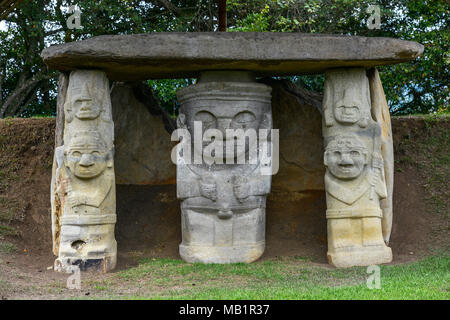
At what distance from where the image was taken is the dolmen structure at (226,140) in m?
6.15

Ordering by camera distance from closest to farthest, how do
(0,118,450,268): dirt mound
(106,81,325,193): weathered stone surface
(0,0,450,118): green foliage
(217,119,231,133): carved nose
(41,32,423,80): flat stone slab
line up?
(41,32,423,80): flat stone slab
(217,119,231,133): carved nose
(0,118,450,268): dirt mound
(106,81,325,193): weathered stone surface
(0,0,450,118): green foliage

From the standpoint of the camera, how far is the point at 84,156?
6285 mm

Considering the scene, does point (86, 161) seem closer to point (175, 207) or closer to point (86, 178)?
point (86, 178)

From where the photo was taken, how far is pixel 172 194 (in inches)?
320

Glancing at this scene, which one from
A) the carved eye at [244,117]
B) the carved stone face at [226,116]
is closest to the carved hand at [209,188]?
the carved stone face at [226,116]

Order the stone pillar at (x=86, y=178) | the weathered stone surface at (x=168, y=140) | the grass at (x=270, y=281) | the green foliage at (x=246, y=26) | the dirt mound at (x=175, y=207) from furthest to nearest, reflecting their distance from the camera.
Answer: the green foliage at (x=246, y=26)
the weathered stone surface at (x=168, y=140)
the dirt mound at (x=175, y=207)
the stone pillar at (x=86, y=178)
the grass at (x=270, y=281)

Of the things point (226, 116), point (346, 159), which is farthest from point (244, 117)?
point (346, 159)

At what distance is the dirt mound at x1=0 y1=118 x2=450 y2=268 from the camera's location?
709cm

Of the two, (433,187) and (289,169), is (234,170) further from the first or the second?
(433,187)

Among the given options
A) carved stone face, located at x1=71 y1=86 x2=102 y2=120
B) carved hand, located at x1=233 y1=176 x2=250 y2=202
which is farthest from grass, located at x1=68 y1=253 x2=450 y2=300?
carved stone face, located at x1=71 y1=86 x2=102 y2=120

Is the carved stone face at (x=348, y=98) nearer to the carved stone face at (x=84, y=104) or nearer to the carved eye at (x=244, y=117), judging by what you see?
the carved eye at (x=244, y=117)

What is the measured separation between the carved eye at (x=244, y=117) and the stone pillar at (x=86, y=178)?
148 cm

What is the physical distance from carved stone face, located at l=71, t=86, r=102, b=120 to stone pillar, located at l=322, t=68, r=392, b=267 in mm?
2655

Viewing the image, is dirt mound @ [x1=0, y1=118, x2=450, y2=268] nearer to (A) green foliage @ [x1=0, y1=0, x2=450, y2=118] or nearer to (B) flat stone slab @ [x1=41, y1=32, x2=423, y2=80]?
(B) flat stone slab @ [x1=41, y1=32, x2=423, y2=80]
